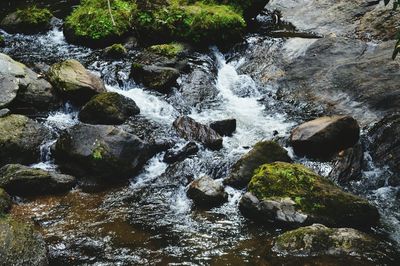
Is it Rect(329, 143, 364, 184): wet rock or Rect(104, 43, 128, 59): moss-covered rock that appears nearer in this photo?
Rect(329, 143, 364, 184): wet rock

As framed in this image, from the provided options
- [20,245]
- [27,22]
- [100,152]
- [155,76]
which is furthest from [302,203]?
[27,22]

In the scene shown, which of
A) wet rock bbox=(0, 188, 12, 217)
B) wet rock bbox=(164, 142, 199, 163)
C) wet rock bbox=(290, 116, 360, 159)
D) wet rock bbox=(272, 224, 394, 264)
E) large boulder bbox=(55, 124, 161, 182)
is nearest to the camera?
wet rock bbox=(272, 224, 394, 264)

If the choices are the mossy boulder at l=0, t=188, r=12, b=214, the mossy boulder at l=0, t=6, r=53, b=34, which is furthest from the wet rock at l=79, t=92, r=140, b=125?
the mossy boulder at l=0, t=6, r=53, b=34

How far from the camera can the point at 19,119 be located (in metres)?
9.27

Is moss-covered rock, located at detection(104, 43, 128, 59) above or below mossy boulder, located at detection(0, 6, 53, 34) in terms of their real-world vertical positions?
below

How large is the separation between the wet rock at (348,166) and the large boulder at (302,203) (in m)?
1.01

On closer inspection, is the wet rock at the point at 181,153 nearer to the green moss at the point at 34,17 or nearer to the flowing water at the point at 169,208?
the flowing water at the point at 169,208

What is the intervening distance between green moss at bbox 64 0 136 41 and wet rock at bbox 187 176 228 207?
25.9 ft

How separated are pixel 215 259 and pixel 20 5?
15.9 m

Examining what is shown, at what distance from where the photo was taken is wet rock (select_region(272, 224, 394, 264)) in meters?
5.84

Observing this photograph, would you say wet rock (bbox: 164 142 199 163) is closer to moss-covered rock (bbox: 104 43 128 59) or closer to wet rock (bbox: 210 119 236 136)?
wet rock (bbox: 210 119 236 136)

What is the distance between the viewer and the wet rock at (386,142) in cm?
856

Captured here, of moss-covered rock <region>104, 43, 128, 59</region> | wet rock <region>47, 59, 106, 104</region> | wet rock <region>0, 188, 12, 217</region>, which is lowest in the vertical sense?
wet rock <region>0, 188, 12, 217</region>

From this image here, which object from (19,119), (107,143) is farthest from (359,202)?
(19,119)
